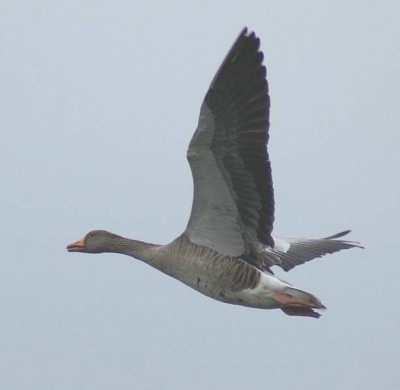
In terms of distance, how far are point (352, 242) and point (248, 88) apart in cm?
497

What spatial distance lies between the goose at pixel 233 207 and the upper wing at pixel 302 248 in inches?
30.6

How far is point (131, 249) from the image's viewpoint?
16.2 meters

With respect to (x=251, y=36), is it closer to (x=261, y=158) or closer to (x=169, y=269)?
(x=261, y=158)

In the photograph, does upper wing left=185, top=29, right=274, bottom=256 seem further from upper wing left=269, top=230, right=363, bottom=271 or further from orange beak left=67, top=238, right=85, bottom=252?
orange beak left=67, top=238, right=85, bottom=252

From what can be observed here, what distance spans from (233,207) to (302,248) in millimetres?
3347

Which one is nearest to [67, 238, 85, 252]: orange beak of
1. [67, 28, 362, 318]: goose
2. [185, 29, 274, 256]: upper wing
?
[67, 28, 362, 318]: goose

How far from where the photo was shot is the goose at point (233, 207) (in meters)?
13.9

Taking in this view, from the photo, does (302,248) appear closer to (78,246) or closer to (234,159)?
(78,246)

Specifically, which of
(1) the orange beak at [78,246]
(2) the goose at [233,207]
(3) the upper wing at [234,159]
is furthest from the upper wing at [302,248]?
(1) the orange beak at [78,246]

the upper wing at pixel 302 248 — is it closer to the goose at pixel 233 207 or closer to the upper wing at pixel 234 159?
the goose at pixel 233 207

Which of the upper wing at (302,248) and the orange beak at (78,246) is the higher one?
the upper wing at (302,248)

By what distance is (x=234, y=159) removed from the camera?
46.6 feet

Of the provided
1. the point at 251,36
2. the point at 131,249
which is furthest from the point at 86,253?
the point at 251,36

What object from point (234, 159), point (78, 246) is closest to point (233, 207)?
point (234, 159)
